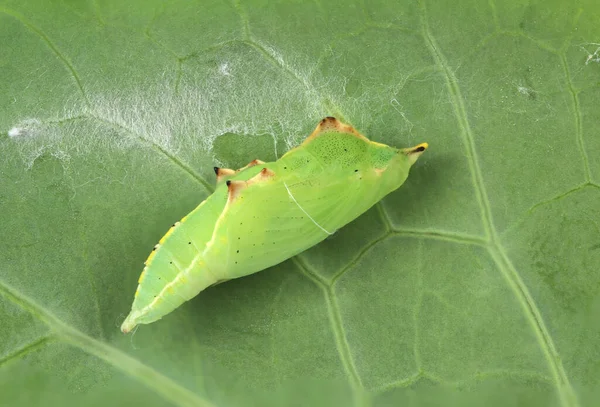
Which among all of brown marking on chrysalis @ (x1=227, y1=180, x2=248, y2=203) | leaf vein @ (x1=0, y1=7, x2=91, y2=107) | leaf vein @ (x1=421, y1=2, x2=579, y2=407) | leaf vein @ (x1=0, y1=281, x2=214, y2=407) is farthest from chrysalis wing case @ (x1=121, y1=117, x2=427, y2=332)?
leaf vein @ (x1=0, y1=7, x2=91, y2=107)

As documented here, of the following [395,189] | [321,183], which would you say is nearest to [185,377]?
[321,183]

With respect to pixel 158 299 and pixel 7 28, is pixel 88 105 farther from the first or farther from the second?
pixel 158 299

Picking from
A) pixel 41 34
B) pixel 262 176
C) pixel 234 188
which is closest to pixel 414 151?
pixel 262 176

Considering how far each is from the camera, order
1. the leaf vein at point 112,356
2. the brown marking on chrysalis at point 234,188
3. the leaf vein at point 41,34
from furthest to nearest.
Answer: the leaf vein at point 41,34, the leaf vein at point 112,356, the brown marking on chrysalis at point 234,188

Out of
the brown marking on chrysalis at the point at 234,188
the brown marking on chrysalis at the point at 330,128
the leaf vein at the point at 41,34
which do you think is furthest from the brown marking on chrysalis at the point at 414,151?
the leaf vein at the point at 41,34

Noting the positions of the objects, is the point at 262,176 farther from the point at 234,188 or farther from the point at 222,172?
the point at 222,172

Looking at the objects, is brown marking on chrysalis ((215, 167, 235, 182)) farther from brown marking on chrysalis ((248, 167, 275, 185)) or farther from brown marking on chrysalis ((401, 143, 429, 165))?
brown marking on chrysalis ((401, 143, 429, 165))

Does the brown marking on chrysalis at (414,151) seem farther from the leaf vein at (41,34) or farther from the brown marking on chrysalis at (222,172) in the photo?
the leaf vein at (41,34)
